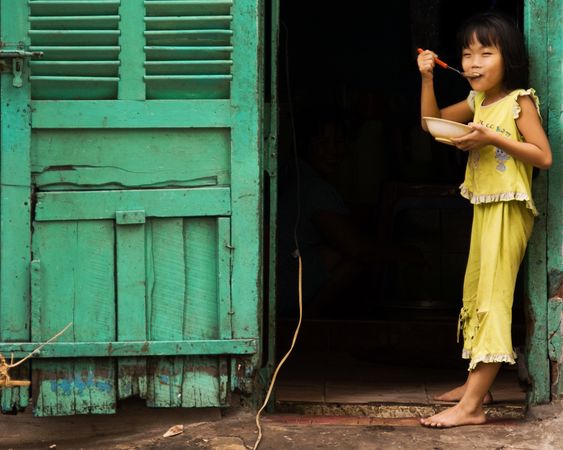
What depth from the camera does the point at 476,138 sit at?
3.82 meters

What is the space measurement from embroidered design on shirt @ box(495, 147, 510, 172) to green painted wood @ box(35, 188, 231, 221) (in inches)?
42.2

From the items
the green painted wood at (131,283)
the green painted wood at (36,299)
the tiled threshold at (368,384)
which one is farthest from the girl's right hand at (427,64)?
the green painted wood at (36,299)

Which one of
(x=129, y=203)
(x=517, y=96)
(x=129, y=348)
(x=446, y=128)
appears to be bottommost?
(x=129, y=348)

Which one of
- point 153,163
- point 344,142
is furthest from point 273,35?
point 344,142

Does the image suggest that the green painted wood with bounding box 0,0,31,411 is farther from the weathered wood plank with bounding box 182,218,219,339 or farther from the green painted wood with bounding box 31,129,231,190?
the weathered wood plank with bounding box 182,218,219,339

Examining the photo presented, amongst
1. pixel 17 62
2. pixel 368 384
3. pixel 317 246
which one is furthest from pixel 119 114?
pixel 317 246

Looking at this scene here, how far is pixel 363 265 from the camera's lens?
6047 millimetres

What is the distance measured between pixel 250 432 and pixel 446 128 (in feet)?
4.71

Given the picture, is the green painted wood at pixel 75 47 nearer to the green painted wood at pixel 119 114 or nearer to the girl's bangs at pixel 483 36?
the green painted wood at pixel 119 114

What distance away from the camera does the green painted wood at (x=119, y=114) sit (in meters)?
3.98

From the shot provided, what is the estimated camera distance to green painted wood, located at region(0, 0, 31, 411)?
3.96 m

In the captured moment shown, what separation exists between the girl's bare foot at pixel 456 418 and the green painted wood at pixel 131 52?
1.75 m

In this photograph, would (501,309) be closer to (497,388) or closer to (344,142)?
(497,388)

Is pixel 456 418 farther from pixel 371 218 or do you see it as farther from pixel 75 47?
pixel 371 218
